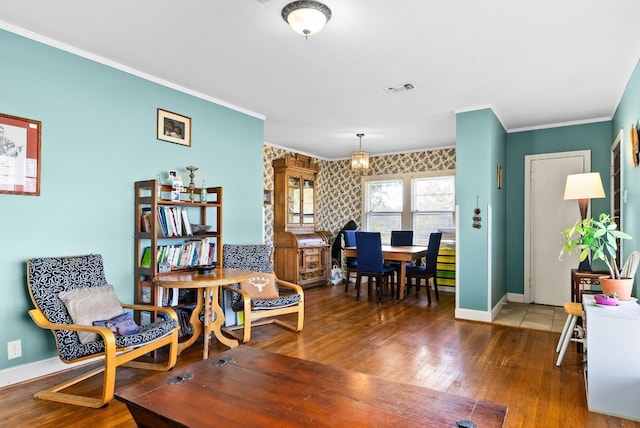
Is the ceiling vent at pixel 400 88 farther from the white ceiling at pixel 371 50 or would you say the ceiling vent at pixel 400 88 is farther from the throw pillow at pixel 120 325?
the throw pillow at pixel 120 325

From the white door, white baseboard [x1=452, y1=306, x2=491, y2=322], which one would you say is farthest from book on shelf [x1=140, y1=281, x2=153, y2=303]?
the white door

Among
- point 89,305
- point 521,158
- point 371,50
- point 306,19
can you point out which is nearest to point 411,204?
point 521,158

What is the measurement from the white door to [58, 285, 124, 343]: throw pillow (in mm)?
5240

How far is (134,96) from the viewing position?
3.44 metres

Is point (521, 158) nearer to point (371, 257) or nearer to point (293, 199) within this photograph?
point (371, 257)

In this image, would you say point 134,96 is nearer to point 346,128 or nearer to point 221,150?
point 221,150

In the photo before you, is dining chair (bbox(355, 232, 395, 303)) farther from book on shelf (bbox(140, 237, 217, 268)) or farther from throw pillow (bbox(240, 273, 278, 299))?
book on shelf (bbox(140, 237, 217, 268))

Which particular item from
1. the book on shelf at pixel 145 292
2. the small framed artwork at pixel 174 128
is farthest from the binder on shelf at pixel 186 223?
the small framed artwork at pixel 174 128

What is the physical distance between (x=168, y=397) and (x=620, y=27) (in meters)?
3.58

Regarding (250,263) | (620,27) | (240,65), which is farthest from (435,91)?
(250,263)

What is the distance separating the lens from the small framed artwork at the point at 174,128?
143 inches

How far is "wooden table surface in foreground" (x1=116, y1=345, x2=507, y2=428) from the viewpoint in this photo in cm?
131

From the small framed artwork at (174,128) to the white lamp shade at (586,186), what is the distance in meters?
4.16

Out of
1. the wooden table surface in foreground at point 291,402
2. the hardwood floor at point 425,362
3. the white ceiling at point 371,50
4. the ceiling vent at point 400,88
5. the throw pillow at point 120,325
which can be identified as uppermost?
the white ceiling at point 371,50
